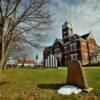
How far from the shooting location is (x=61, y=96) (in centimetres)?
1070

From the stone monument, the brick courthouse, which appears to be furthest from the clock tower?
the stone monument

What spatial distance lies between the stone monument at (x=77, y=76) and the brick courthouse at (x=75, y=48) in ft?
131

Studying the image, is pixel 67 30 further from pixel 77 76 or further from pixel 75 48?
pixel 77 76

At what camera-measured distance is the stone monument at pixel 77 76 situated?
1171 cm

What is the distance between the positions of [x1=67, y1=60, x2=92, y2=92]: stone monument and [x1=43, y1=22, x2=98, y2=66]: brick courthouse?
131 ft

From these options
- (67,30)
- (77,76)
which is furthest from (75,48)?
(77,76)

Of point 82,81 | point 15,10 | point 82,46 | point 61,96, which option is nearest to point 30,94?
point 61,96

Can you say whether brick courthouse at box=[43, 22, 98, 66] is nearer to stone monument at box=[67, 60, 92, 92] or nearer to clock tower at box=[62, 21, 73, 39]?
clock tower at box=[62, 21, 73, 39]

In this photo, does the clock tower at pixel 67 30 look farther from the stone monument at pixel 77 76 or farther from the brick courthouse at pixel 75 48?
the stone monument at pixel 77 76

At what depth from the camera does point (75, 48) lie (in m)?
54.5

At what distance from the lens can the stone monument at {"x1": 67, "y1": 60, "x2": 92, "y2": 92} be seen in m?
11.7

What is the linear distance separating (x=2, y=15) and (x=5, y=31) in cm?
153

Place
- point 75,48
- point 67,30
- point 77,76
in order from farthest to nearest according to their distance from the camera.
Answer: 1. point 67,30
2. point 75,48
3. point 77,76

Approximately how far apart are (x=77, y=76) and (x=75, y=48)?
42586 millimetres
